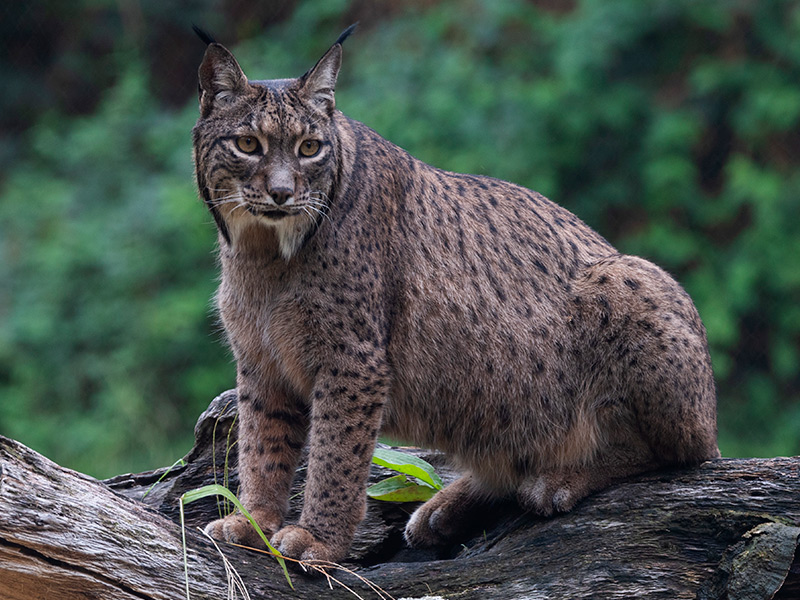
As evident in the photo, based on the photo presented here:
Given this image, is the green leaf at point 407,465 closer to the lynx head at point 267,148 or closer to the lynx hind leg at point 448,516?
the lynx hind leg at point 448,516

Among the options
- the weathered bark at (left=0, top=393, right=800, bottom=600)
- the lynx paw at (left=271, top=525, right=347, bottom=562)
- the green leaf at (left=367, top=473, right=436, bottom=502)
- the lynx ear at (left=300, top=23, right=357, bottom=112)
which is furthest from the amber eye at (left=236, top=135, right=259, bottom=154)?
the green leaf at (left=367, top=473, right=436, bottom=502)

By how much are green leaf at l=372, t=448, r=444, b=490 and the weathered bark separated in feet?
1.34

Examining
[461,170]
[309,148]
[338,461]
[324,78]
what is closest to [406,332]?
[338,461]

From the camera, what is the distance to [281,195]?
3762 millimetres

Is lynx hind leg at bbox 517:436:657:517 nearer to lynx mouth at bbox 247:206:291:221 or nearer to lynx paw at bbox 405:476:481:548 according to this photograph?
Result: lynx paw at bbox 405:476:481:548

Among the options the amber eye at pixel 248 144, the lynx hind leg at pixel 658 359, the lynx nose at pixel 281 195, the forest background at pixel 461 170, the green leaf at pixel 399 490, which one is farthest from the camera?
the forest background at pixel 461 170

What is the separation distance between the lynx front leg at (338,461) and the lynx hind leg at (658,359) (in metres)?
1.10

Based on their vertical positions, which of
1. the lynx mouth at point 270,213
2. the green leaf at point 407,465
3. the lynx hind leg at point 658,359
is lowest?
the green leaf at point 407,465

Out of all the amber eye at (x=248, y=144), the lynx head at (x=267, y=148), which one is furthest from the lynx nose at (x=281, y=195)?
the amber eye at (x=248, y=144)

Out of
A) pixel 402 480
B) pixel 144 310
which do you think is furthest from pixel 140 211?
pixel 402 480

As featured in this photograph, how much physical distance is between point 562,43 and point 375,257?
19.2 ft

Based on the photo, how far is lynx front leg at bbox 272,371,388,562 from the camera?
3916 millimetres

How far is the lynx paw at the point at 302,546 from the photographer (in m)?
3.78

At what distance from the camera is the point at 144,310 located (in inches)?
362
